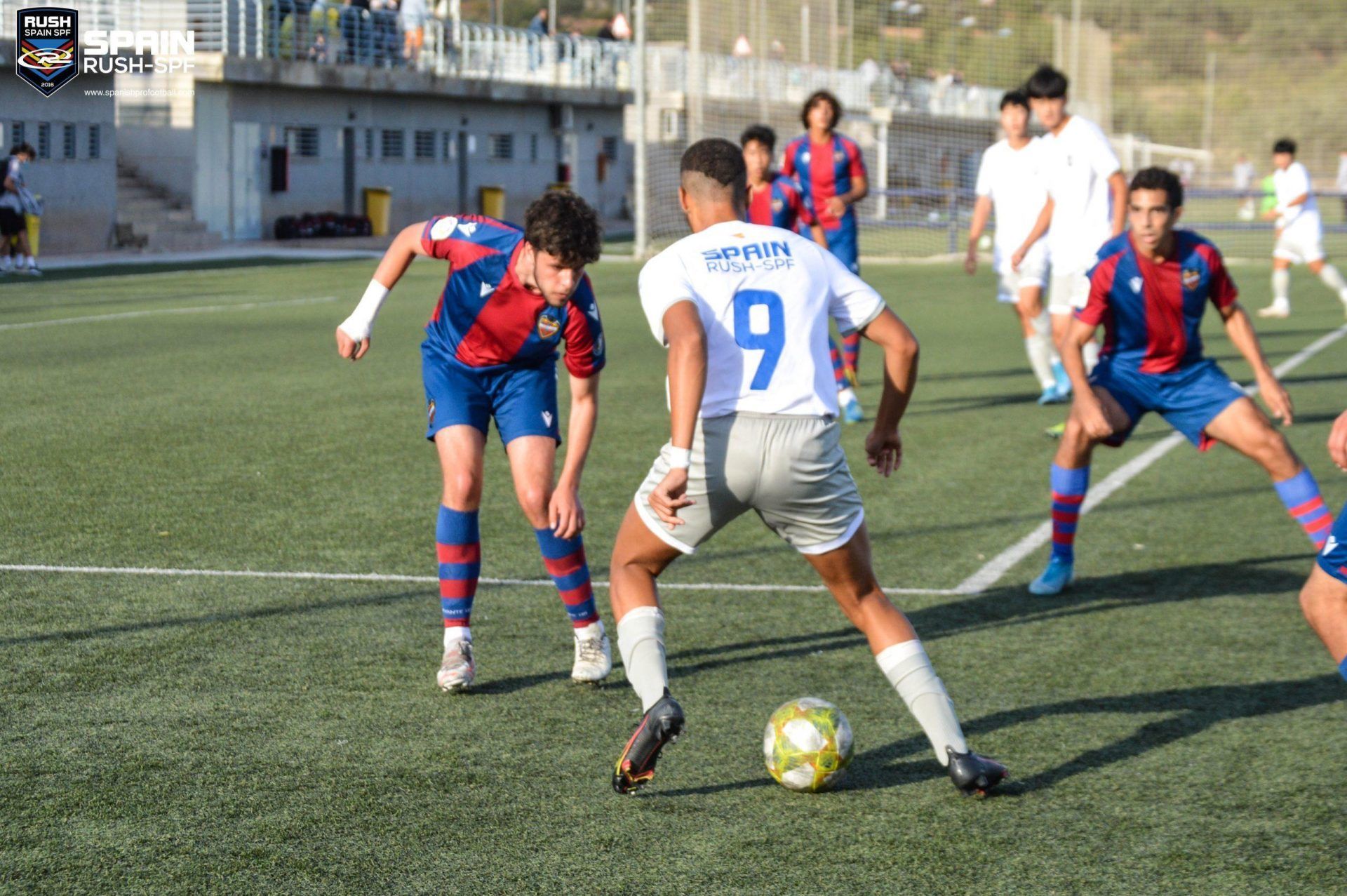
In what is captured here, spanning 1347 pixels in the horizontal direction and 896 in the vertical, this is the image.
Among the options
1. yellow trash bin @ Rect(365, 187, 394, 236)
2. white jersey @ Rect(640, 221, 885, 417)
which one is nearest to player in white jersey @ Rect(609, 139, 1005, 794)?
white jersey @ Rect(640, 221, 885, 417)

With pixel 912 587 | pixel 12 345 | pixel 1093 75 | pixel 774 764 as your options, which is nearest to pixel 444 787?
pixel 774 764

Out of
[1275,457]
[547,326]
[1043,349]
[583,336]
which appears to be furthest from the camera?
[1043,349]

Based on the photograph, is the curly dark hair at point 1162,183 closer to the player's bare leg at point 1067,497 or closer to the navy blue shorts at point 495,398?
the player's bare leg at point 1067,497

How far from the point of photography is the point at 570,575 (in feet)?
17.9

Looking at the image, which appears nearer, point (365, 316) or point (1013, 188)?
point (365, 316)

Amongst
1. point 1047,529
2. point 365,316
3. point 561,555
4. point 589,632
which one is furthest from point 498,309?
point 1047,529

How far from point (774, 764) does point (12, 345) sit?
12.6 m

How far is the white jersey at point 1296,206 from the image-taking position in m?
20.2

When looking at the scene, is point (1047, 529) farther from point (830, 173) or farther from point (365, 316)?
point (830, 173)

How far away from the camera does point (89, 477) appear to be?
8.86 meters

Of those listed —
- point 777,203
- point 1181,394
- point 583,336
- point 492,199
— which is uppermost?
point 492,199

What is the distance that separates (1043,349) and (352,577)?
24.2 feet

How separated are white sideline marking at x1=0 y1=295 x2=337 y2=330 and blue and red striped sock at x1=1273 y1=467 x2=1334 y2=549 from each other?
1375 cm

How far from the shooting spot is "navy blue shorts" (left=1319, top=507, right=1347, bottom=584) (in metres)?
3.99
